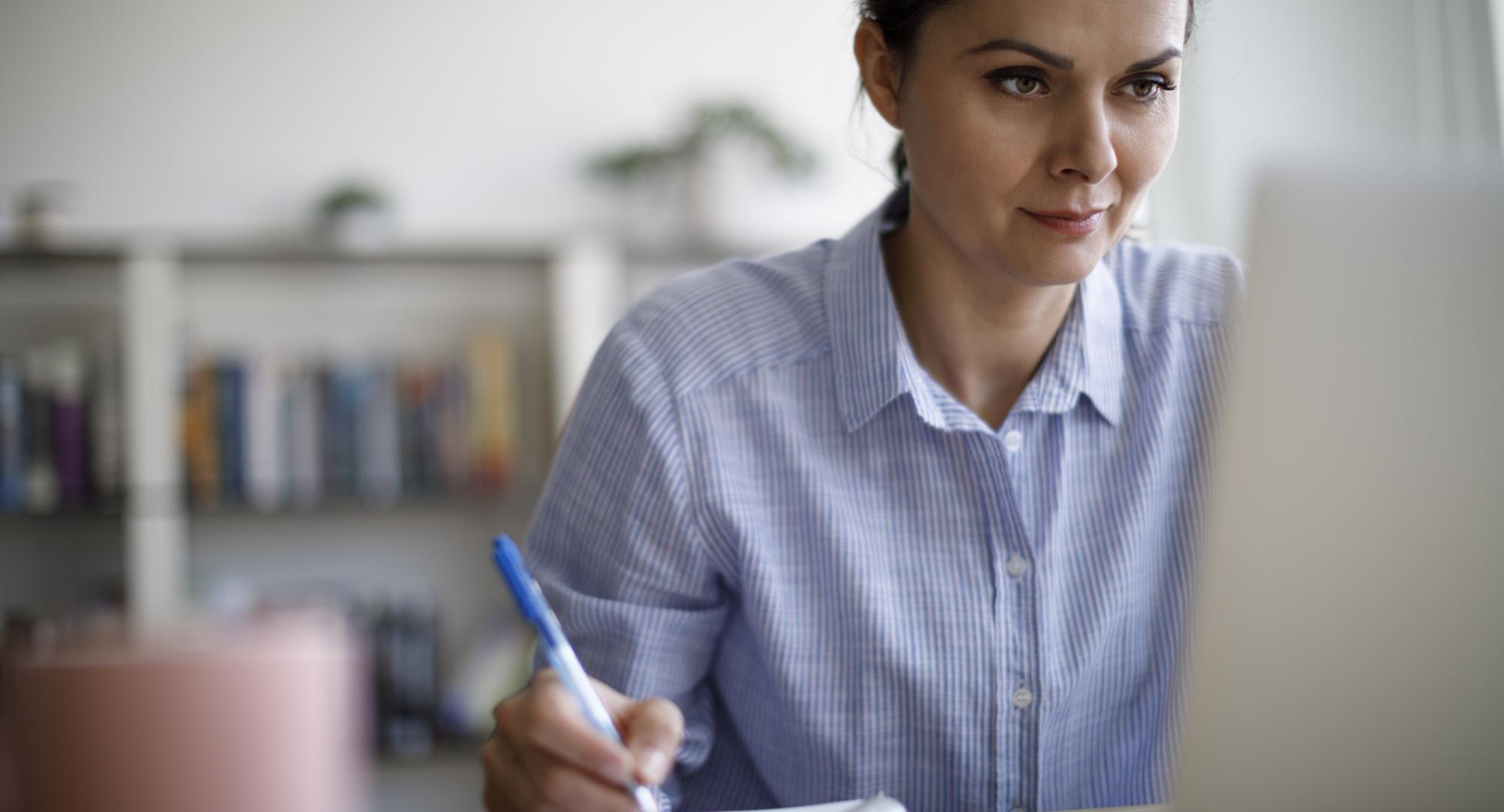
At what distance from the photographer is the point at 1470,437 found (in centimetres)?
46

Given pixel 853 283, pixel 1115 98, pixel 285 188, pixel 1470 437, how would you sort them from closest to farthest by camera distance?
pixel 1470 437
pixel 1115 98
pixel 853 283
pixel 285 188

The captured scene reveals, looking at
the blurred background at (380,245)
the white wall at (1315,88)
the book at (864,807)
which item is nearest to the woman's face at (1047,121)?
the book at (864,807)

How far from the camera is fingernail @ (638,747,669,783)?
0.60 m

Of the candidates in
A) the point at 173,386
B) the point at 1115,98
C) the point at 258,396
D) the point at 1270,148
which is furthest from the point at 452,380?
the point at 1270,148

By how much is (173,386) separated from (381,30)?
95cm

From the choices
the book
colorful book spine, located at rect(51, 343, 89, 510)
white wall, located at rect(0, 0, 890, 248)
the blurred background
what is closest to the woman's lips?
the book

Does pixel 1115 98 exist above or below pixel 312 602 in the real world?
above

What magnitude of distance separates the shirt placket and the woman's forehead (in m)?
Result: 0.30

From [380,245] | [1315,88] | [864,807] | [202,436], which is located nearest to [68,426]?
[202,436]

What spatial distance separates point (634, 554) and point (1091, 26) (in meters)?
0.51

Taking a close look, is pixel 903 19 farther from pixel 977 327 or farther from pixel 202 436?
pixel 202 436

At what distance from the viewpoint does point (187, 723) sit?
1.15ft

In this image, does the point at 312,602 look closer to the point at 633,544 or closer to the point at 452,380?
the point at 452,380

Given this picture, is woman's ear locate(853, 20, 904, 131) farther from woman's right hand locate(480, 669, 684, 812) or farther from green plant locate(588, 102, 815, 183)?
green plant locate(588, 102, 815, 183)
